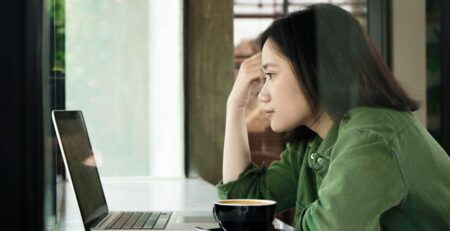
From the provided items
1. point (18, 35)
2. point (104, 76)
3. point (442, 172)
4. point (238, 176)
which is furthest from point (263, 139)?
point (18, 35)

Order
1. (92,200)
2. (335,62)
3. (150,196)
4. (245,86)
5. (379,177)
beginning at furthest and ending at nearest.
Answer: (150,196) < (245,86) < (92,200) < (335,62) < (379,177)

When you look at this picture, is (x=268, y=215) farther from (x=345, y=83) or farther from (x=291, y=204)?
(x=291, y=204)

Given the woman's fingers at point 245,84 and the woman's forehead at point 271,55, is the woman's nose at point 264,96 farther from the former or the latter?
the woman's fingers at point 245,84

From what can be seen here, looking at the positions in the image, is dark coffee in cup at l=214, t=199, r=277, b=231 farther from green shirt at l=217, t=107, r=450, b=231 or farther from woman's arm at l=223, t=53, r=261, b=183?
woman's arm at l=223, t=53, r=261, b=183

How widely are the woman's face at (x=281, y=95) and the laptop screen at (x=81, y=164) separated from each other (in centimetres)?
25

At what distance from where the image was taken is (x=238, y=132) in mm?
1075

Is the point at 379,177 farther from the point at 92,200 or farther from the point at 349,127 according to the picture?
the point at 92,200

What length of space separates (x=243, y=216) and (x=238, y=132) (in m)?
0.35

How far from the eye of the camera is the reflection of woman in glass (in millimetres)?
708

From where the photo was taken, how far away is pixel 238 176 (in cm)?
107

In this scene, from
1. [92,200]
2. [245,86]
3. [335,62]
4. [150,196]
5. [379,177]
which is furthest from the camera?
[150,196]

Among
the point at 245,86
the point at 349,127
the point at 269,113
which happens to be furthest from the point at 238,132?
the point at 349,127

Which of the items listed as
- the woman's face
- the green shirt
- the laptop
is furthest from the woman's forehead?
the laptop

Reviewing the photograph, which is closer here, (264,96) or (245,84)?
(264,96)
